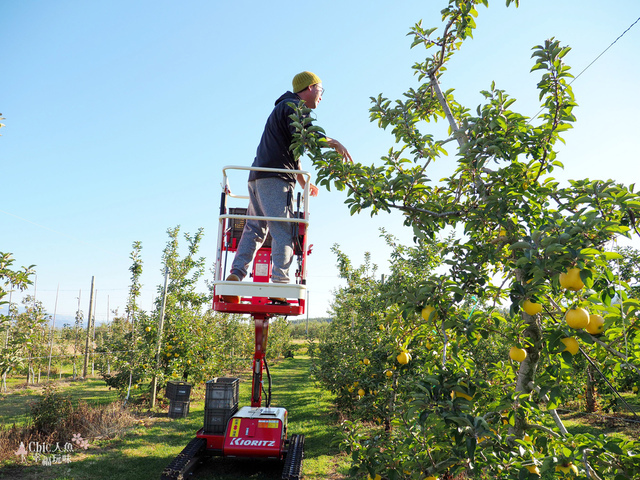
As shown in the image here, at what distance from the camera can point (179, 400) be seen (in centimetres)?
917

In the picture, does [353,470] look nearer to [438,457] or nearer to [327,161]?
[438,457]

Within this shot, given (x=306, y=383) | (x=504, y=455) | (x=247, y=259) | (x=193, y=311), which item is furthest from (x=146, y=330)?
(x=504, y=455)

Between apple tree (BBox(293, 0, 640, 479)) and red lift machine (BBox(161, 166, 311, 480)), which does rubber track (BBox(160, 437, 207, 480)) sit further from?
apple tree (BBox(293, 0, 640, 479))

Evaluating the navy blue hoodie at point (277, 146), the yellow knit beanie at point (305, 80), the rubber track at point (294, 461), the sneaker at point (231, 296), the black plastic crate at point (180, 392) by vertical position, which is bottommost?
the black plastic crate at point (180, 392)

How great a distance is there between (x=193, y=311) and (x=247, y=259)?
735 cm

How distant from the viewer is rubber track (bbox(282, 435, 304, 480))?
4516 millimetres

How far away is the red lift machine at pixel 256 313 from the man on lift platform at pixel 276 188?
0.49 ft

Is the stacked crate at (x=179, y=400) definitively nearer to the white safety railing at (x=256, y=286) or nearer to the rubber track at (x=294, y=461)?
the rubber track at (x=294, y=461)

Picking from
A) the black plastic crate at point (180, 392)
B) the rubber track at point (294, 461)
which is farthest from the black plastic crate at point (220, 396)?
the black plastic crate at point (180, 392)

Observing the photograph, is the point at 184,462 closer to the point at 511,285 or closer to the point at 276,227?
the point at 276,227

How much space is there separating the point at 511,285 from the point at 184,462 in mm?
4582

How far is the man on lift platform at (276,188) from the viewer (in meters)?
3.96

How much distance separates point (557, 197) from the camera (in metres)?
2.15

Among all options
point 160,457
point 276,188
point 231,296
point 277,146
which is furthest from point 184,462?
point 277,146
